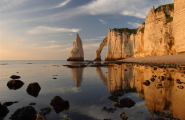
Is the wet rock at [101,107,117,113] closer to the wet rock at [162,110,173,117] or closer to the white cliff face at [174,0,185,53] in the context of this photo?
the wet rock at [162,110,173,117]

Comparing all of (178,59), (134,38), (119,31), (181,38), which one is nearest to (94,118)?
(178,59)

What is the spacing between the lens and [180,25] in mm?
25156

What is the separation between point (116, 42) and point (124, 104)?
197 ft

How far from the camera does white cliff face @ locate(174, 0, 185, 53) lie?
2428 cm

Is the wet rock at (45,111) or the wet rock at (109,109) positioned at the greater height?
the wet rock at (109,109)

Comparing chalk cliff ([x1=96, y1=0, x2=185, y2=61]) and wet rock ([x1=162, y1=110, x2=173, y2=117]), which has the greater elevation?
chalk cliff ([x1=96, y1=0, x2=185, y2=61])

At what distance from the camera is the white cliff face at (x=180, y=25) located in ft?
79.7

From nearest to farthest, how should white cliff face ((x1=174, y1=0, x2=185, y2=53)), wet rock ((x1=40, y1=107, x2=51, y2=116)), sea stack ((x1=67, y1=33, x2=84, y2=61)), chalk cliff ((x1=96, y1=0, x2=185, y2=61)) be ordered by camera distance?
wet rock ((x1=40, y1=107, x2=51, y2=116)), white cliff face ((x1=174, y1=0, x2=185, y2=53)), chalk cliff ((x1=96, y1=0, x2=185, y2=61)), sea stack ((x1=67, y1=33, x2=84, y2=61))

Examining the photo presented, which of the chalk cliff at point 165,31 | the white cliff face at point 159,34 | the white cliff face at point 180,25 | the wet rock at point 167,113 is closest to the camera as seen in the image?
the wet rock at point 167,113

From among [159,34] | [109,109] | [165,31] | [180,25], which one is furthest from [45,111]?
[159,34]

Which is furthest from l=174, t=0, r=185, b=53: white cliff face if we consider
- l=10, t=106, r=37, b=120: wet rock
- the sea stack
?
the sea stack

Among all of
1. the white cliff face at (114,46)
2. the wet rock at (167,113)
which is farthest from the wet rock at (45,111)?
the white cliff face at (114,46)

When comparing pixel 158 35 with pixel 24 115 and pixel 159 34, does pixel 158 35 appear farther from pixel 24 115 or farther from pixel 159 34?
pixel 24 115

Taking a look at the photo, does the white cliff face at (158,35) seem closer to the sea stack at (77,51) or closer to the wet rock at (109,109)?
the wet rock at (109,109)
